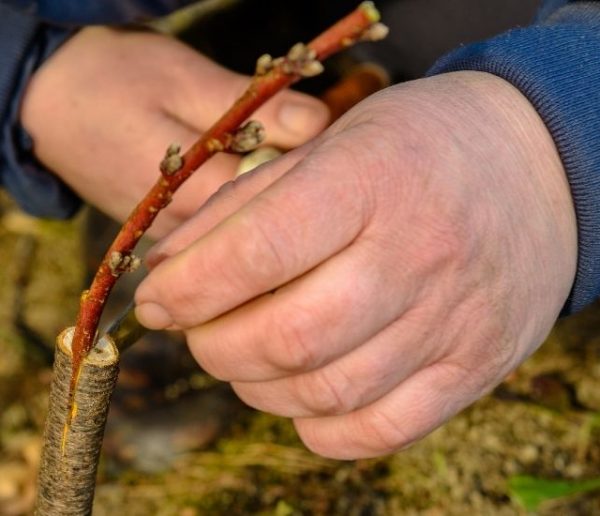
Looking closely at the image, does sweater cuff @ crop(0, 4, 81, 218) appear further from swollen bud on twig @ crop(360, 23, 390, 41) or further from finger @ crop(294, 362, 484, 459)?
swollen bud on twig @ crop(360, 23, 390, 41)

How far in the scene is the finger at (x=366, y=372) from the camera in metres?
0.60

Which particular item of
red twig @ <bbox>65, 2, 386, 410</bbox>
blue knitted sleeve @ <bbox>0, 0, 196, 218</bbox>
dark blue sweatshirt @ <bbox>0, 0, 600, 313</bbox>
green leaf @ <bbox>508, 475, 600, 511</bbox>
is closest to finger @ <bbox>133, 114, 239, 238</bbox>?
blue knitted sleeve @ <bbox>0, 0, 196, 218</bbox>

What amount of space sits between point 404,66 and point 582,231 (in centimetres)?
56

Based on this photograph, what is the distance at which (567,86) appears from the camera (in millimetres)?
686

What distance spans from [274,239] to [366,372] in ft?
0.44

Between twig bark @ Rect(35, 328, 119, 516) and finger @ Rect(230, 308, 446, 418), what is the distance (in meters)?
0.12

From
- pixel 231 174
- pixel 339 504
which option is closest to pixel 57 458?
pixel 231 174

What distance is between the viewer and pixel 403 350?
0.61 meters

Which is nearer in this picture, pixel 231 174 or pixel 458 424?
pixel 231 174

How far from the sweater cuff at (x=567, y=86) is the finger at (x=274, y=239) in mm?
207

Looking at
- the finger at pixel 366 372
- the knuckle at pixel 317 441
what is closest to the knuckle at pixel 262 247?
the finger at pixel 366 372

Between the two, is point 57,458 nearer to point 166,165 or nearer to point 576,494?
point 166,165

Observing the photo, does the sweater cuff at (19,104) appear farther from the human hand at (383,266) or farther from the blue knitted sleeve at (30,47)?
the human hand at (383,266)

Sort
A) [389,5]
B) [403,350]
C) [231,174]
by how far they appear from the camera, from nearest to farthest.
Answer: [403,350] < [231,174] < [389,5]
